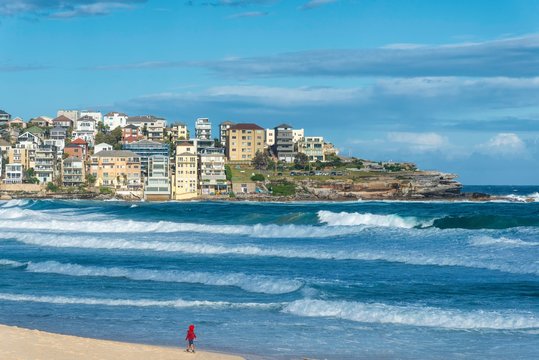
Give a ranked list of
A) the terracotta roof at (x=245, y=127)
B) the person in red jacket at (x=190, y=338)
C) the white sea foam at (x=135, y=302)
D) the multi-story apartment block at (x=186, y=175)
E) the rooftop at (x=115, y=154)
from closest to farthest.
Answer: the person in red jacket at (x=190, y=338), the white sea foam at (x=135, y=302), the multi-story apartment block at (x=186, y=175), the rooftop at (x=115, y=154), the terracotta roof at (x=245, y=127)

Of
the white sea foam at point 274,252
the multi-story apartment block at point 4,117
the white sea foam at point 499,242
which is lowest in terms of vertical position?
the white sea foam at point 274,252

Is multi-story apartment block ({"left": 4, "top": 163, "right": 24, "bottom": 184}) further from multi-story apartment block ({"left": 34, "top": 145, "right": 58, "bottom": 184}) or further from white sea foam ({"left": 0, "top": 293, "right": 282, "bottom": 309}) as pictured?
white sea foam ({"left": 0, "top": 293, "right": 282, "bottom": 309})

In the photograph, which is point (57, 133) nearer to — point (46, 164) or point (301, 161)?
point (46, 164)

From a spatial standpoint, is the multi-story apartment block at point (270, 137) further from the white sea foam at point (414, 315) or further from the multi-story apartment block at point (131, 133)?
the white sea foam at point (414, 315)

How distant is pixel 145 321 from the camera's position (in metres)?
17.3

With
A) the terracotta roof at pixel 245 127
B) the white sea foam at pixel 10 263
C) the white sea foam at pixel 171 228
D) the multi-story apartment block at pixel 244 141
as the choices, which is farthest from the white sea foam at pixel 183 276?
the multi-story apartment block at pixel 244 141

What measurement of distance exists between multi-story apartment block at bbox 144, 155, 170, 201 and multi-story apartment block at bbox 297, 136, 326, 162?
24.5 metres

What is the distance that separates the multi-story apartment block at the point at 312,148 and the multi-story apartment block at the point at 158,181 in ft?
80.3

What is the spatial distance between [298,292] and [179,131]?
103028 mm

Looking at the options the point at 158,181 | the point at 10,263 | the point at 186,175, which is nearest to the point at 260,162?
the point at 186,175

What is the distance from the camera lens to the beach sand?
13656 mm

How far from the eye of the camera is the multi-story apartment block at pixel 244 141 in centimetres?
11494

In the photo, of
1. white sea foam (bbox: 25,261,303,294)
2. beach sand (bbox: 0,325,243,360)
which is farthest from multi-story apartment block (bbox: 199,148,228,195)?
beach sand (bbox: 0,325,243,360)

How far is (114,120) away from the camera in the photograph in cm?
12925
